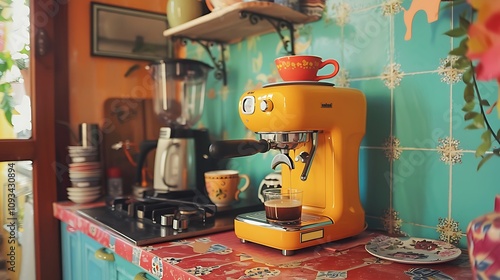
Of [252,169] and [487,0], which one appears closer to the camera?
[487,0]

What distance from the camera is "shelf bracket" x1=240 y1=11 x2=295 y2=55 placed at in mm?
1346

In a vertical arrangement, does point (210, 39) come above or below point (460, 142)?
above

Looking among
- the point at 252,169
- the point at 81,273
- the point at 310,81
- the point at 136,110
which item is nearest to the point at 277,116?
the point at 310,81

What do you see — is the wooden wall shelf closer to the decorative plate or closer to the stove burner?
the stove burner

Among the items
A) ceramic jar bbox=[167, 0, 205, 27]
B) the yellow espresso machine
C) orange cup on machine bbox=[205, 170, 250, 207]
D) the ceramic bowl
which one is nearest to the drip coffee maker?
the yellow espresso machine

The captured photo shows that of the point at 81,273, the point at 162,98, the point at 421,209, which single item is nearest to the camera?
the point at 421,209

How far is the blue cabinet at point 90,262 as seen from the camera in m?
1.19

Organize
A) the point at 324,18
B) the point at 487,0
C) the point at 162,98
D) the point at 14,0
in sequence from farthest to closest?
the point at 162,98 < the point at 14,0 < the point at 324,18 < the point at 487,0

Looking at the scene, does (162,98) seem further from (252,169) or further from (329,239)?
(329,239)

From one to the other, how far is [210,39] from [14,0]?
756mm

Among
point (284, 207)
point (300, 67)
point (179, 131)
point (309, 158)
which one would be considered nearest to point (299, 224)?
point (284, 207)

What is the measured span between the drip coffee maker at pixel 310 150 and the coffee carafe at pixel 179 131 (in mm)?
523

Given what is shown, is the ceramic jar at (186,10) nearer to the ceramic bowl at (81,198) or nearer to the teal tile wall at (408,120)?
the teal tile wall at (408,120)

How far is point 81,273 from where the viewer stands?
152cm
